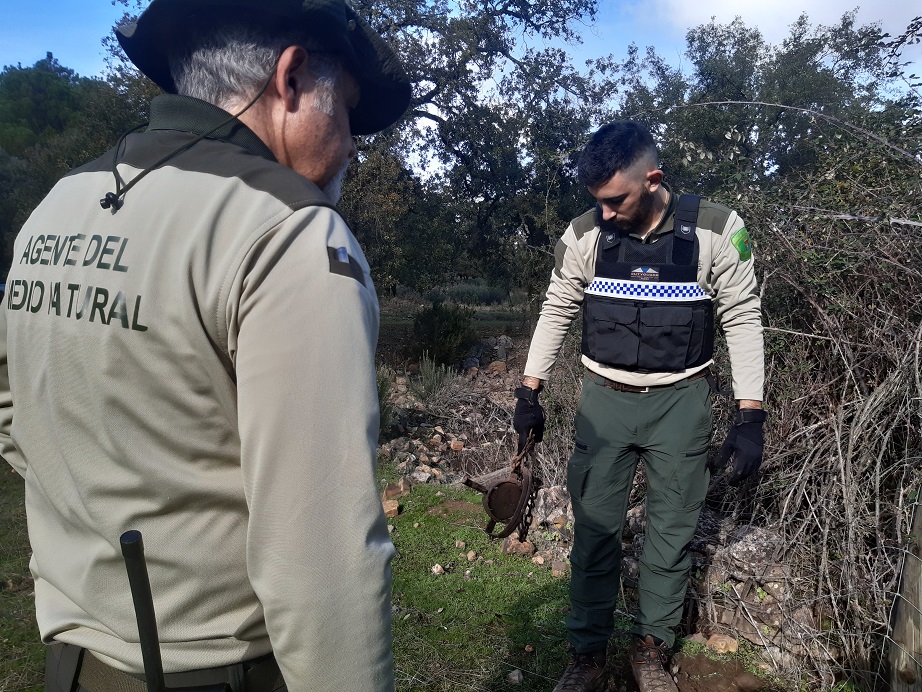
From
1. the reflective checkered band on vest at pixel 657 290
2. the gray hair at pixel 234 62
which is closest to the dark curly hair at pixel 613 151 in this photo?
the reflective checkered band on vest at pixel 657 290

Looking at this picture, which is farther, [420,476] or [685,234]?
[420,476]

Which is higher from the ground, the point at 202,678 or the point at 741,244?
the point at 741,244

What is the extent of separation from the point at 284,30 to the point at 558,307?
2202 mm

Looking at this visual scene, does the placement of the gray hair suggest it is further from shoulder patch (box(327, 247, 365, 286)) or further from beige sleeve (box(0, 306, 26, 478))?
beige sleeve (box(0, 306, 26, 478))

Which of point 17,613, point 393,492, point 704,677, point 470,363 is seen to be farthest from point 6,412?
point 470,363

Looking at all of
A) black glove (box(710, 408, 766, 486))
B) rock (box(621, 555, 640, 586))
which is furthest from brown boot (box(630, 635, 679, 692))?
black glove (box(710, 408, 766, 486))

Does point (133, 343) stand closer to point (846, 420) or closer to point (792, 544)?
point (792, 544)

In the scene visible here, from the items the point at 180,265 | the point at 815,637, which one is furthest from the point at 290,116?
the point at 815,637

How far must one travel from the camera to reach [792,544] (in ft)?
10.6

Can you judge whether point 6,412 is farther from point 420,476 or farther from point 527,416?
point 420,476

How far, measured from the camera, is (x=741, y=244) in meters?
2.76

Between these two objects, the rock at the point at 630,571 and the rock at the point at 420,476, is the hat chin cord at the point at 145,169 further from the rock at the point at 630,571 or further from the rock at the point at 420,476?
the rock at the point at 420,476

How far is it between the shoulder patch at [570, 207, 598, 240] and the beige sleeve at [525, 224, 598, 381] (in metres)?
0.02

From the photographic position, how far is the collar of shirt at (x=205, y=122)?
1.00m
